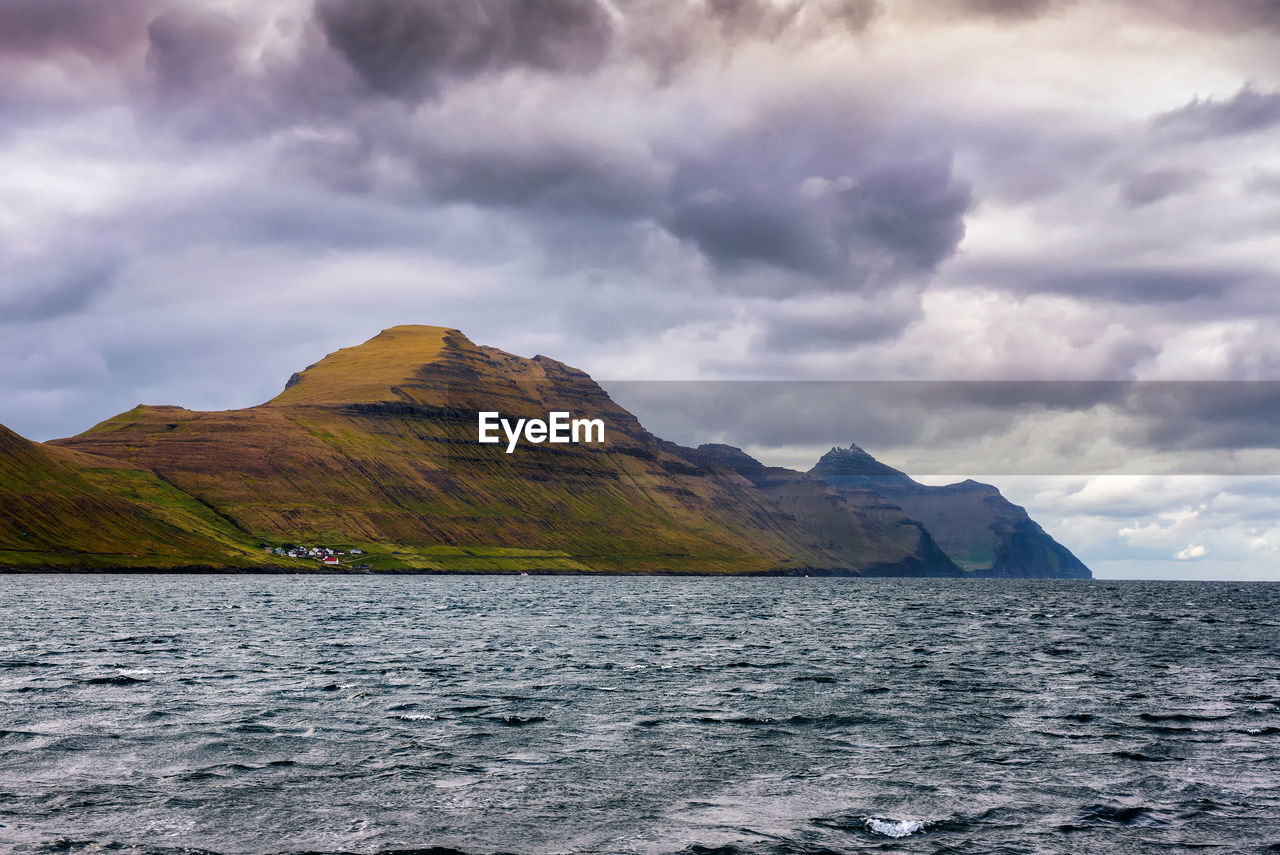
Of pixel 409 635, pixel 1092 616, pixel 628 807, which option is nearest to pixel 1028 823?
pixel 628 807

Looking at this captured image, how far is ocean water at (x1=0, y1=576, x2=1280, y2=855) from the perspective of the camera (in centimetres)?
2822

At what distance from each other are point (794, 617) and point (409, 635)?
63718 mm

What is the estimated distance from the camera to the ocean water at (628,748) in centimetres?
2822

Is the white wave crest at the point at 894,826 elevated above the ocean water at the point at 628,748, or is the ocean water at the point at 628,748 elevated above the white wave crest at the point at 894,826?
the white wave crest at the point at 894,826

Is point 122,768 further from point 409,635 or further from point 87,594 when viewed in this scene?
point 87,594

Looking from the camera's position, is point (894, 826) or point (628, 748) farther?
point (628, 748)

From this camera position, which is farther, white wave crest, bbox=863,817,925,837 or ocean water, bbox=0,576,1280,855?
white wave crest, bbox=863,817,925,837

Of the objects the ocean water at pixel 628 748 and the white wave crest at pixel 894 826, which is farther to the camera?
the white wave crest at pixel 894 826

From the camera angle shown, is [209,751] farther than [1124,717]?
No

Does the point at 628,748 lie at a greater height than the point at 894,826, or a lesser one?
lesser

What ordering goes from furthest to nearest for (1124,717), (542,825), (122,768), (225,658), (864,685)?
(225,658)
(864,685)
(1124,717)
(122,768)
(542,825)

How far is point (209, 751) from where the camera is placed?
3862cm

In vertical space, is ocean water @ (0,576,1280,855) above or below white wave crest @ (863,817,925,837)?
below

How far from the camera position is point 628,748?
40469mm
